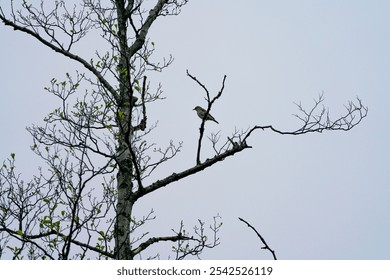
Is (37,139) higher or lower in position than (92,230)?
higher

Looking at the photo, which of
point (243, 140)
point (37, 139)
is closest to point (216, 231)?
point (243, 140)

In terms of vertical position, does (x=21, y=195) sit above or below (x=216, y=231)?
above

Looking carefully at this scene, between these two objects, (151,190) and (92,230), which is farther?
(151,190)

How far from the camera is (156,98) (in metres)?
7.84

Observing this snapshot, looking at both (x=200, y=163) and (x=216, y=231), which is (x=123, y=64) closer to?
(x=200, y=163)

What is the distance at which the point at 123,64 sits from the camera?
24.8ft

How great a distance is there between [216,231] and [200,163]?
1.71m

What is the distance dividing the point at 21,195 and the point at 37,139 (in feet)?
2.92
